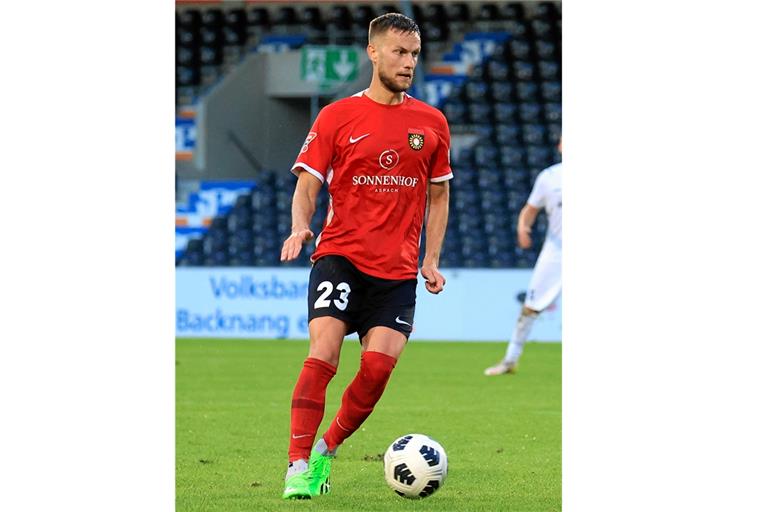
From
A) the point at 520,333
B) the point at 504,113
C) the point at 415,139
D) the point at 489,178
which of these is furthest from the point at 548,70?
the point at 415,139

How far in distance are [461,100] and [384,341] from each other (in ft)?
56.5

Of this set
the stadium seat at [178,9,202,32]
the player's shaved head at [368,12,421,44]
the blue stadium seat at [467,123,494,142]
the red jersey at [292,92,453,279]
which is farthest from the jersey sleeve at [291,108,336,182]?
the stadium seat at [178,9,202,32]

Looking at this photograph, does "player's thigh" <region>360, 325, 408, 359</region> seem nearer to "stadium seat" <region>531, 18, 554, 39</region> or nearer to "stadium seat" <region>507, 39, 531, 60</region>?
"stadium seat" <region>507, 39, 531, 60</region>

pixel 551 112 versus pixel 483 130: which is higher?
pixel 551 112

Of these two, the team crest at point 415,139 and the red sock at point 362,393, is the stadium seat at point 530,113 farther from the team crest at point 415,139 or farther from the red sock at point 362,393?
the red sock at point 362,393

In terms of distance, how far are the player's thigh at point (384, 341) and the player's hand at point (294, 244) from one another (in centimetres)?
57

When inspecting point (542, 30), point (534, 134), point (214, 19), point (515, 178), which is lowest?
point (515, 178)

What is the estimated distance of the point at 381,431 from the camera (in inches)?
316

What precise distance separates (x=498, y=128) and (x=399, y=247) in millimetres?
16638

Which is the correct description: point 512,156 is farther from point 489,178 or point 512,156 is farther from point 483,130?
point 483,130
